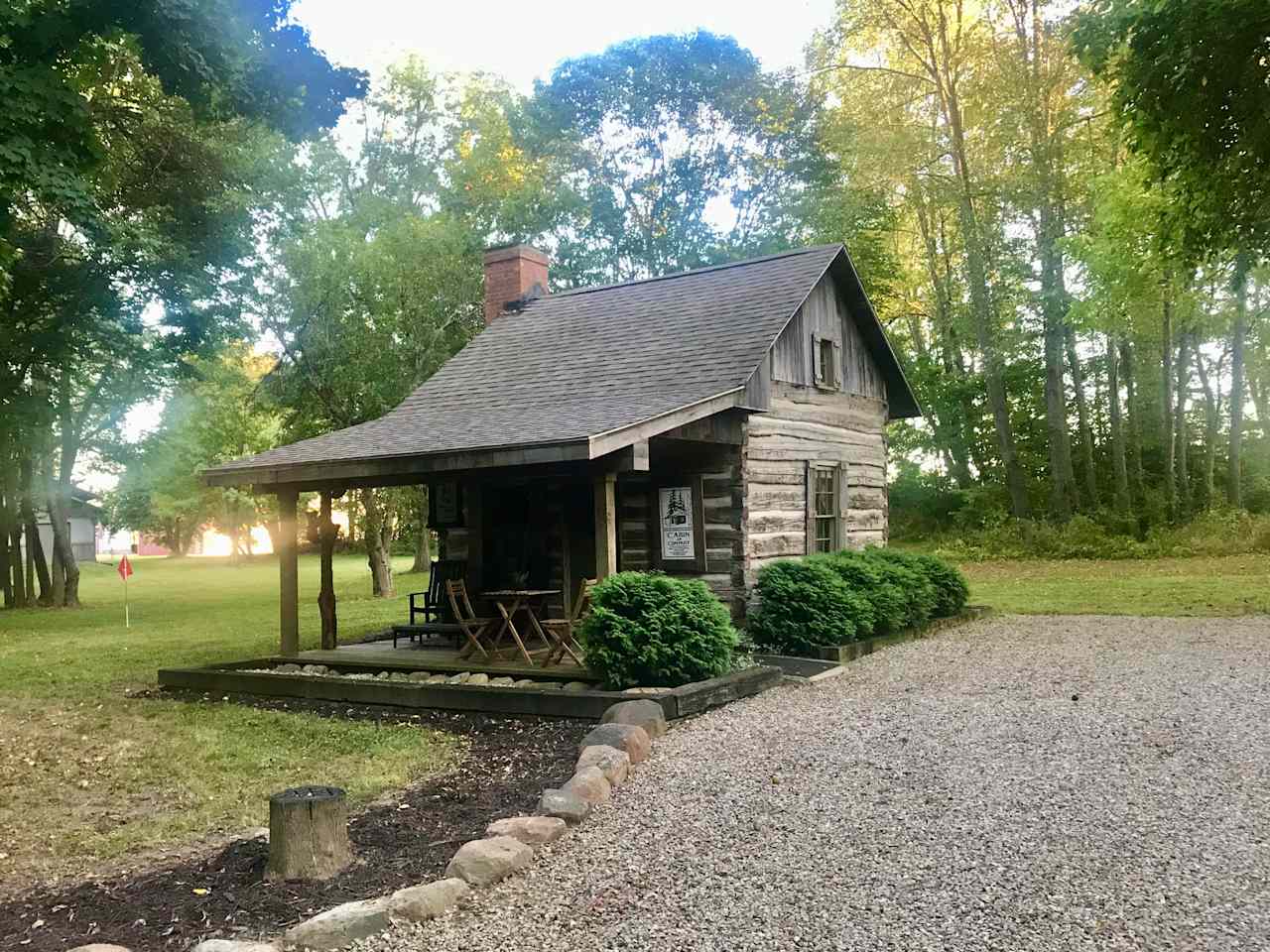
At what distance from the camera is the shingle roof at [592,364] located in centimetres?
1065

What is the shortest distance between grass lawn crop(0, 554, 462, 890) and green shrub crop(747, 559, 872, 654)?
4712 mm

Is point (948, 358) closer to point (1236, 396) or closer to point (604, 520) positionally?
point (1236, 396)

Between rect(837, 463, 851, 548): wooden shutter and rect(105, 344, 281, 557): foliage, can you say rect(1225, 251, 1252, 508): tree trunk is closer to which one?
rect(837, 463, 851, 548): wooden shutter

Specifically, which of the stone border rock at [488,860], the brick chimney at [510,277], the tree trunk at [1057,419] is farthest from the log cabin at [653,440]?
the tree trunk at [1057,419]

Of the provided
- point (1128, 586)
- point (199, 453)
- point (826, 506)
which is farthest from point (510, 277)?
point (199, 453)

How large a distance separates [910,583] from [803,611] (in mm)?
2608

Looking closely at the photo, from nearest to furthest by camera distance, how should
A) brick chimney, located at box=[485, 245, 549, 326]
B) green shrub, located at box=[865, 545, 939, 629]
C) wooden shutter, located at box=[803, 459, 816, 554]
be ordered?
1. green shrub, located at box=[865, 545, 939, 629]
2. wooden shutter, located at box=[803, 459, 816, 554]
3. brick chimney, located at box=[485, 245, 549, 326]

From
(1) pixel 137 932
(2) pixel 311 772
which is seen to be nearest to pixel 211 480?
(2) pixel 311 772

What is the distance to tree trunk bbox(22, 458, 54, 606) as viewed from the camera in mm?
23875

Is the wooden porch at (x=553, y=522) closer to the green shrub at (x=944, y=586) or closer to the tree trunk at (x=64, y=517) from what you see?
the green shrub at (x=944, y=586)

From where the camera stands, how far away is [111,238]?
14.9 meters

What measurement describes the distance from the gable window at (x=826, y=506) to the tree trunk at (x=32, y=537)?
1919cm

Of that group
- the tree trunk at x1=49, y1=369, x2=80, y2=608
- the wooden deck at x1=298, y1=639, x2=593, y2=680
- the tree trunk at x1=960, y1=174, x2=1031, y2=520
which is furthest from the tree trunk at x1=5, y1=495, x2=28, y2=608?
the tree trunk at x1=960, y1=174, x2=1031, y2=520

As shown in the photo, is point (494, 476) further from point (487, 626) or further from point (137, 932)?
point (137, 932)
